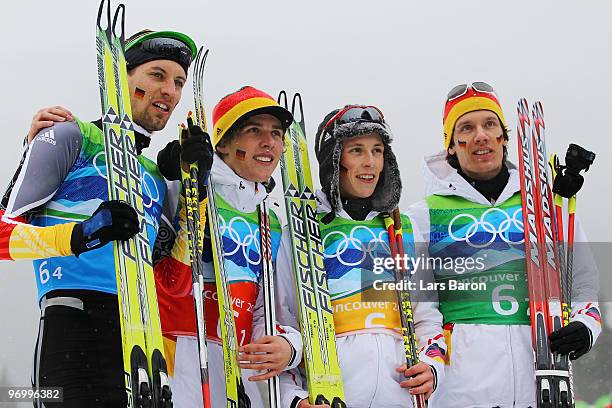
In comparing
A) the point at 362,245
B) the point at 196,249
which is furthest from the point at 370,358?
the point at 196,249

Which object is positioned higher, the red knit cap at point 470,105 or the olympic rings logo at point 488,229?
the red knit cap at point 470,105

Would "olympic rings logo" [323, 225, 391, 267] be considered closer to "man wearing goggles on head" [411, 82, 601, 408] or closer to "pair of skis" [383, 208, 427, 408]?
"pair of skis" [383, 208, 427, 408]

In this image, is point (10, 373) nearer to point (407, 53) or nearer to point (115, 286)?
point (115, 286)

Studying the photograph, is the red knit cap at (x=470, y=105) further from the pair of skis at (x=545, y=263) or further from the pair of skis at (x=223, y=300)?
the pair of skis at (x=223, y=300)

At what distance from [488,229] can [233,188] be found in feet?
3.86

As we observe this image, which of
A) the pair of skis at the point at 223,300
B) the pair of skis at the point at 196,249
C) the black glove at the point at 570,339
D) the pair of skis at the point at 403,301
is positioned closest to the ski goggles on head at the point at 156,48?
the pair of skis at the point at 196,249

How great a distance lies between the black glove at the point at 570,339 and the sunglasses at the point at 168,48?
1979 mm

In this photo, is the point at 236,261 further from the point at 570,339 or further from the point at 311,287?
the point at 570,339

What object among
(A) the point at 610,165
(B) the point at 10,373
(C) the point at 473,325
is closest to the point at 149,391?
(C) the point at 473,325

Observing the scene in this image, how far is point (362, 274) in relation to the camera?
321 centimetres

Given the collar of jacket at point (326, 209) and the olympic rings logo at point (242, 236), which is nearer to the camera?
the olympic rings logo at point (242, 236)

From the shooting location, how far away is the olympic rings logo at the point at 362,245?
323 centimetres

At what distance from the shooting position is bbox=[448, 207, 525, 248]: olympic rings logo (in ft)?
11.0

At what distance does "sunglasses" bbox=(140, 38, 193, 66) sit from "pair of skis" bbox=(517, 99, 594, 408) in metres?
1.62
